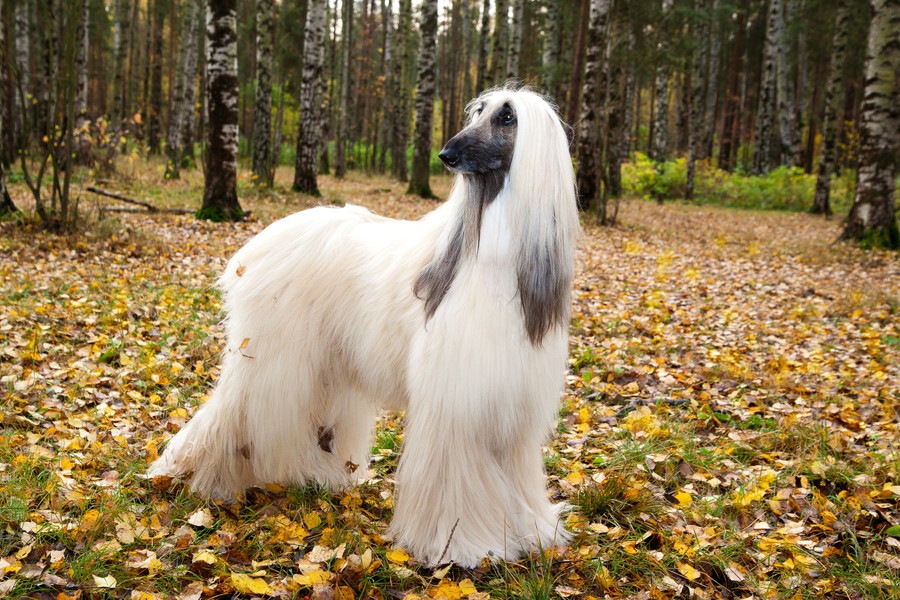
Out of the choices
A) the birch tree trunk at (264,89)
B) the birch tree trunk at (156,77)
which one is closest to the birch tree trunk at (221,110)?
the birch tree trunk at (264,89)

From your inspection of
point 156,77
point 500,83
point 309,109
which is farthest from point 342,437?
point 156,77

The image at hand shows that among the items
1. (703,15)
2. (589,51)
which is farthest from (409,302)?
(703,15)

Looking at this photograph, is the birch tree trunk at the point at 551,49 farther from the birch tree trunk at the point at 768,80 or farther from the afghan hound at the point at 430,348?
the afghan hound at the point at 430,348

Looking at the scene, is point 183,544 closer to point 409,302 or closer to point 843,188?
point 409,302

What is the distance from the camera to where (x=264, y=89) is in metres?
15.0

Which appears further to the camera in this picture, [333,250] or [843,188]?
[843,188]

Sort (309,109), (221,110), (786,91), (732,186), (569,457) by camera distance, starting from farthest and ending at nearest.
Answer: (786,91)
(732,186)
(309,109)
(221,110)
(569,457)

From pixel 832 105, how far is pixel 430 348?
18.0 metres

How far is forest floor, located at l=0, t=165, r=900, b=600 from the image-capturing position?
2568mm

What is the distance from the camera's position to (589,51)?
1245cm

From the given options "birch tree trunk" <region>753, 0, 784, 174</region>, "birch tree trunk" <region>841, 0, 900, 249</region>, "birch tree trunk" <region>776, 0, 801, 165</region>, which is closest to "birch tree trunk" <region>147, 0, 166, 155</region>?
"birch tree trunk" <region>753, 0, 784, 174</region>

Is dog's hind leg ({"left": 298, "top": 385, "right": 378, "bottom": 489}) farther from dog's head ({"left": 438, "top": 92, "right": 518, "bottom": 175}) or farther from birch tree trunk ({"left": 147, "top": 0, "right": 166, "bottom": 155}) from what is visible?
birch tree trunk ({"left": 147, "top": 0, "right": 166, "bottom": 155})

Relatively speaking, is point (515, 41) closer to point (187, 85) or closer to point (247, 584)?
point (187, 85)

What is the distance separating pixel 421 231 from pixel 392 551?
4.32 feet
